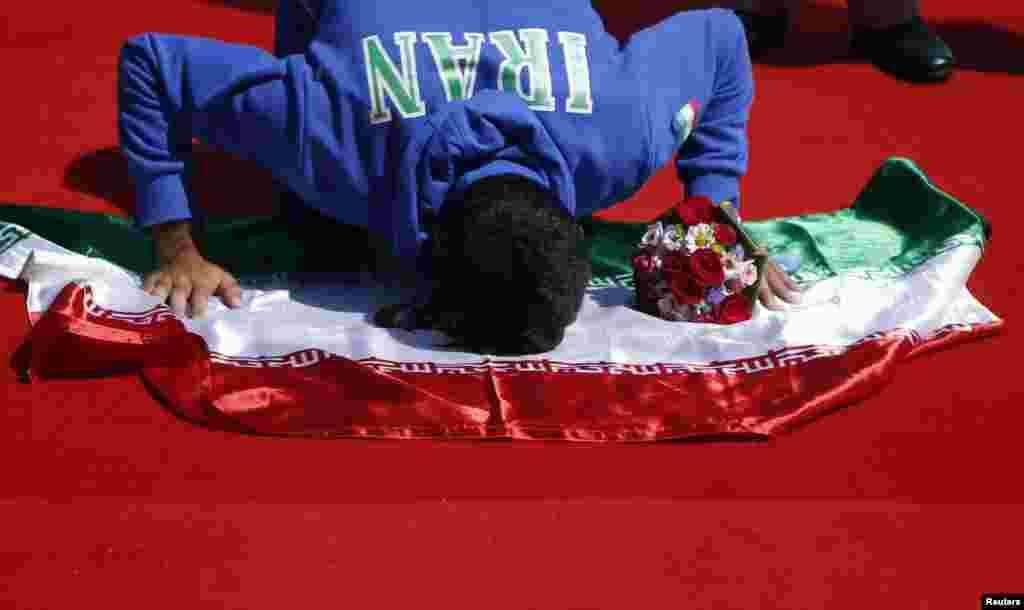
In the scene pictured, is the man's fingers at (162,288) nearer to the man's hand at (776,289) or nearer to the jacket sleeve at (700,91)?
the jacket sleeve at (700,91)

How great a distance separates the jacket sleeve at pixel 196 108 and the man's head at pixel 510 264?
0.34 m

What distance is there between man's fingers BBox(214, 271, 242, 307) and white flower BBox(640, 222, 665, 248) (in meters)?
0.78

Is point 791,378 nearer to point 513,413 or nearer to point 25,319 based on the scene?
point 513,413

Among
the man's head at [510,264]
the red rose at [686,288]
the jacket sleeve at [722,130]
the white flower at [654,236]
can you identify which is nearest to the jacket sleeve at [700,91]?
the jacket sleeve at [722,130]

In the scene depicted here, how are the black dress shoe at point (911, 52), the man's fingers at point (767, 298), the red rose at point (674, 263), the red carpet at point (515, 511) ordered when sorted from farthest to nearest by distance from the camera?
the black dress shoe at point (911, 52), the man's fingers at point (767, 298), the red rose at point (674, 263), the red carpet at point (515, 511)

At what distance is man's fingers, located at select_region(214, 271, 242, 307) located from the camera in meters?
2.38

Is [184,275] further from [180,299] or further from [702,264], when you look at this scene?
[702,264]

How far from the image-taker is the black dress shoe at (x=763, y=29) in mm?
4230

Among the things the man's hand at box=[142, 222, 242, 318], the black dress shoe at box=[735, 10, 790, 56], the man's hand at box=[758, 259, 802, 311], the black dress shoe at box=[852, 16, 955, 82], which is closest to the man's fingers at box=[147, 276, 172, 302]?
the man's hand at box=[142, 222, 242, 318]

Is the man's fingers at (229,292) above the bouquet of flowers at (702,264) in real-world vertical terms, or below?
below

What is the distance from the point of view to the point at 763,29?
4250 mm

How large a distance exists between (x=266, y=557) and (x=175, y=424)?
15.8 inches

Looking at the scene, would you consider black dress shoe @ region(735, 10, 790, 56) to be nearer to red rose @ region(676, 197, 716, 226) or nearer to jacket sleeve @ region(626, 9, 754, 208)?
jacket sleeve @ region(626, 9, 754, 208)

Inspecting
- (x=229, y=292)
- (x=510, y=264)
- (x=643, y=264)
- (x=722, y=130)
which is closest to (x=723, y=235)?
(x=643, y=264)
